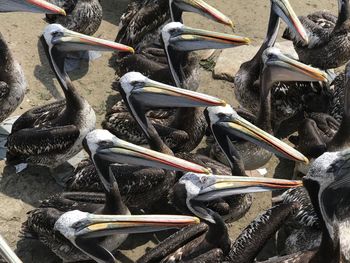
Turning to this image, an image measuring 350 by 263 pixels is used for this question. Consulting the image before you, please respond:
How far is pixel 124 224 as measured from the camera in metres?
6.02

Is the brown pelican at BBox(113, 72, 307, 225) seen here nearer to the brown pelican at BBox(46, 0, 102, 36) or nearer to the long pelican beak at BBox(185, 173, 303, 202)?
the long pelican beak at BBox(185, 173, 303, 202)

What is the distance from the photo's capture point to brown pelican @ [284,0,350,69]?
9.12 m

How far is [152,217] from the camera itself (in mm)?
6047

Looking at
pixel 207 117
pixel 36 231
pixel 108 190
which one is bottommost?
pixel 36 231

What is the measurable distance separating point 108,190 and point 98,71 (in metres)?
3.51

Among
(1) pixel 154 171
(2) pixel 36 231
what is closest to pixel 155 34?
(1) pixel 154 171

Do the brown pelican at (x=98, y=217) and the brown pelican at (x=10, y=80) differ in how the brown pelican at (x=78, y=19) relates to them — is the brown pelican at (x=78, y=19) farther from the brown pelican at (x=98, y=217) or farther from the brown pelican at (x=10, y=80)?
the brown pelican at (x=98, y=217)

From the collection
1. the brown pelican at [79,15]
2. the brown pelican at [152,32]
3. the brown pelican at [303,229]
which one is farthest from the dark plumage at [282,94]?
the brown pelican at [79,15]

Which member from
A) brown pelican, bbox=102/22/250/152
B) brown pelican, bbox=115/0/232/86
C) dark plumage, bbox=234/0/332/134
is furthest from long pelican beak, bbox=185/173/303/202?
brown pelican, bbox=115/0/232/86

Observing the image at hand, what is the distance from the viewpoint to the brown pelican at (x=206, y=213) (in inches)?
249

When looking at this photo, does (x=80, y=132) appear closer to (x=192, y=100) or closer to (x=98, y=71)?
(x=192, y=100)

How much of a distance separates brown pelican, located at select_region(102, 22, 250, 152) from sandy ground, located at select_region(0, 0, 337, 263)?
2.81 ft

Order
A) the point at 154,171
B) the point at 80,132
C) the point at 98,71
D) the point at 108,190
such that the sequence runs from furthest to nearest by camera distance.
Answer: the point at 98,71 → the point at 80,132 → the point at 154,171 → the point at 108,190

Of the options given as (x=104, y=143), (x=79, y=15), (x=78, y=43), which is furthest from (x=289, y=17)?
(x=104, y=143)
